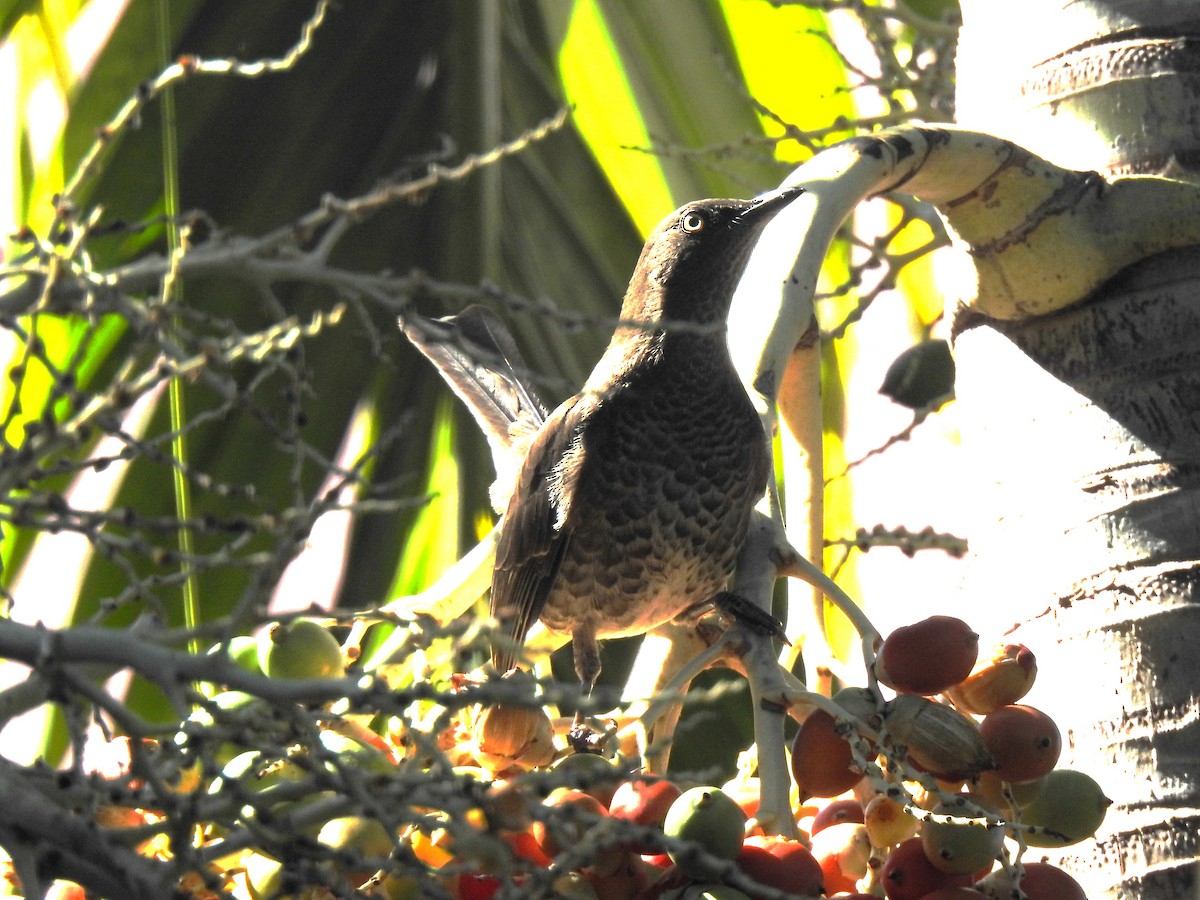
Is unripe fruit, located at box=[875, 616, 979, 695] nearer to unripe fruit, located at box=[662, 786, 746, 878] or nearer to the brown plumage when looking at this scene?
unripe fruit, located at box=[662, 786, 746, 878]

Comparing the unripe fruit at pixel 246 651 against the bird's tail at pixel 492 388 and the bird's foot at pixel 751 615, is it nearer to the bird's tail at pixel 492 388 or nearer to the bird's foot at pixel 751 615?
the bird's foot at pixel 751 615

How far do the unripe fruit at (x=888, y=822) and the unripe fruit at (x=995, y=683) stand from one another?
0.42 feet

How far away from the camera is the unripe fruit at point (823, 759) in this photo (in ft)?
3.47

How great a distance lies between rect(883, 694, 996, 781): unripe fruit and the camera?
100 centimetres

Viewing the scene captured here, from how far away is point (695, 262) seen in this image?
6.84 ft

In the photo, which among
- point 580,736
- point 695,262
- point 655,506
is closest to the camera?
point 580,736

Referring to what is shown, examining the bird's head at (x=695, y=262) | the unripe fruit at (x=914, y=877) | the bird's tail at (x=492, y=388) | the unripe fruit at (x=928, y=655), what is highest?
the bird's head at (x=695, y=262)

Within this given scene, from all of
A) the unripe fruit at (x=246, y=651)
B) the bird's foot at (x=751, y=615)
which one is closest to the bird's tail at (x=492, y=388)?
the unripe fruit at (x=246, y=651)

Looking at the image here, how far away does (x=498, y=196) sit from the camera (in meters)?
2.42

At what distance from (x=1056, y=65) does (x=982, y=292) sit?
276 mm

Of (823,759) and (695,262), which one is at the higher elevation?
(695,262)

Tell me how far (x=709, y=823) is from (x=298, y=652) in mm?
409

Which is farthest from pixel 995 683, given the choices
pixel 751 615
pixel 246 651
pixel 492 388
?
pixel 492 388

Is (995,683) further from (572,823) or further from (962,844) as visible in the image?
(572,823)
